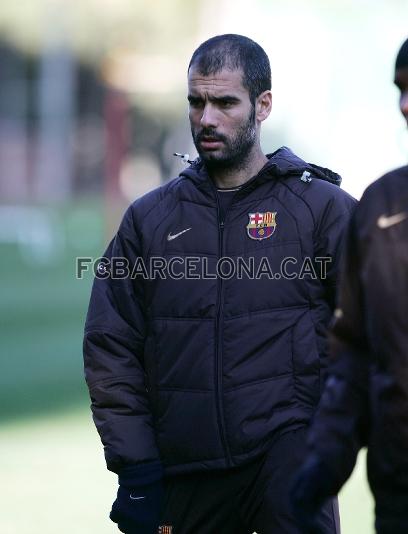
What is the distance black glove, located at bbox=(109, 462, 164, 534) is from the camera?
14.1 feet

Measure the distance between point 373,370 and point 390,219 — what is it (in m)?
0.36

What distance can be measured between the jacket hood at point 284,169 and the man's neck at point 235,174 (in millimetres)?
49

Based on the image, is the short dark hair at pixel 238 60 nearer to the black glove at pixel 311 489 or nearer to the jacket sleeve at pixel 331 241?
the jacket sleeve at pixel 331 241

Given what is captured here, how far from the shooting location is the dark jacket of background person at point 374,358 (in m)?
2.77

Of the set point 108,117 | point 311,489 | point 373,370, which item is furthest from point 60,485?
point 108,117

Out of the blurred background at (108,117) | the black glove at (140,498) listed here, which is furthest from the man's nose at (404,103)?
the blurred background at (108,117)

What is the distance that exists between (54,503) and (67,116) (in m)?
19.7

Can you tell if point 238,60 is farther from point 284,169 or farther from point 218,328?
point 218,328

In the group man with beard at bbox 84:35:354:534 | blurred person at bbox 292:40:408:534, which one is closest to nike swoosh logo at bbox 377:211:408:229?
blurred person at bbox 292:40:408:534

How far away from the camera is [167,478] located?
4.44 m

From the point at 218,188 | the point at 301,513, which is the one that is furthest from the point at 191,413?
the point at 301,513

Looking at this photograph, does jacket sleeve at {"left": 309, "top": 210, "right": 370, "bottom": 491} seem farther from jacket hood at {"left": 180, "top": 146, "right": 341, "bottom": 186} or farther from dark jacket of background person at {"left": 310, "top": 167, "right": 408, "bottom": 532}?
jacket hood at {"left": 180, "top": 146, "right": 341, "bottom": 186}

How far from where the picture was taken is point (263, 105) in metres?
4.77

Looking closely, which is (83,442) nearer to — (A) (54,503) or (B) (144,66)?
(A) (54,503)
